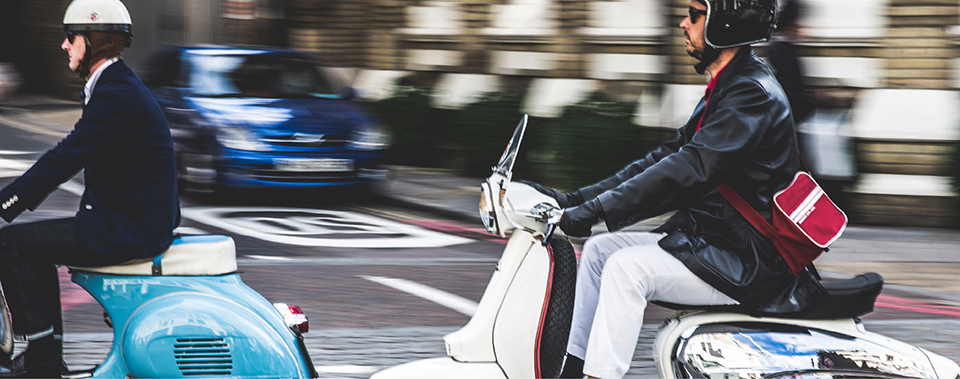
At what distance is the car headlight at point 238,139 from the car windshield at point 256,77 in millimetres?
756

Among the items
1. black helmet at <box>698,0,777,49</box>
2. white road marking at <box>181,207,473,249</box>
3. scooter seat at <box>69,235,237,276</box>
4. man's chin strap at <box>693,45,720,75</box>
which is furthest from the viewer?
white road marking at <box>181,207,473,249</box>

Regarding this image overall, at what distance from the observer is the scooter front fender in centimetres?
346

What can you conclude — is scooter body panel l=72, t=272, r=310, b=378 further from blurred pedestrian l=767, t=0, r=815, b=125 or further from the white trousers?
blurred pedestrian l=767, t=0, r=815, b=125

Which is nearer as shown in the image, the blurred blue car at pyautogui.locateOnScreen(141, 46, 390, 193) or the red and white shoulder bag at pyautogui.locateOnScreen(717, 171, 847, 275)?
the red and white shoulder bag at pyautogui.locateOnScreen(717, 171, 847, 275)

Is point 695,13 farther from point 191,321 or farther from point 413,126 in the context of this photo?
point 413,126

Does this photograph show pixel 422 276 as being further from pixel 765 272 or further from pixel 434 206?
pixel 765 272

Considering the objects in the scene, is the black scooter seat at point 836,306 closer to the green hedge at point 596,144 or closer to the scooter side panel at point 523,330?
the scooter side panel at point 523,330

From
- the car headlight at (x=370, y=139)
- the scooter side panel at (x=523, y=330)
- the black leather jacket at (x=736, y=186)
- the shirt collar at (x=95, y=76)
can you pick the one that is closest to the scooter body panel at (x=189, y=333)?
the shirt collar at (x=95, y=76)

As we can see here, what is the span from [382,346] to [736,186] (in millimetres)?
2616

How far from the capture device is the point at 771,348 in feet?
9.86

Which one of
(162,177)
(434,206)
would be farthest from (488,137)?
(162,177)

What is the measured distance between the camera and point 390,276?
23.9ft

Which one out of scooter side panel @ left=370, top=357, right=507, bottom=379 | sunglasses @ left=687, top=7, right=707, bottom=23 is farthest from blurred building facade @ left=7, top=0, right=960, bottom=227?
scooter side panel @ left=370, top=357, right=507, bottom=379

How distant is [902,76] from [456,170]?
5777 millimetres
